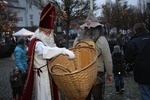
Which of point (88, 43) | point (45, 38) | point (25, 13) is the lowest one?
point (88, 43)

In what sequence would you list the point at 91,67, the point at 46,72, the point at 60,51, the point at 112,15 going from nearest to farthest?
the point at 91,67 < the point at 60,51 < the point at 46,72 < the point at 112,15

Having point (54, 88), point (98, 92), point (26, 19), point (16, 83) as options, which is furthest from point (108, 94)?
point (26, 19)

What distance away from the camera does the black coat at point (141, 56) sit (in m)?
5.88

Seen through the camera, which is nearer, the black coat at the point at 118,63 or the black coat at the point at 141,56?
the black coat at the point at 141,56

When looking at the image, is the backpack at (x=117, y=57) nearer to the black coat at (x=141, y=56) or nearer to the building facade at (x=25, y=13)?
the black coat at (x=141, y=56)

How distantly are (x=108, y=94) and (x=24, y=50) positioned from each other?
2746 millimetres

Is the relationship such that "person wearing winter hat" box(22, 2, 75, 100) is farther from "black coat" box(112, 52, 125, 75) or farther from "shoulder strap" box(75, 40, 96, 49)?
"black coat" box(112, 52, 125, 75)

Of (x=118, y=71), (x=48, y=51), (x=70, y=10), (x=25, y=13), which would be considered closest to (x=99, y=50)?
(x=48, y=51)

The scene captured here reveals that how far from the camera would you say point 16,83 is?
8867mm

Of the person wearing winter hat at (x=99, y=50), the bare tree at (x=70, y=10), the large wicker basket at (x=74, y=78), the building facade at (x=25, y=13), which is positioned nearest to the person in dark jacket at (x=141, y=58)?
the person wearing winter hat at (x=99, y=50)

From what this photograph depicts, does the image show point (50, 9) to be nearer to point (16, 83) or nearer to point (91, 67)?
point (91, 67)

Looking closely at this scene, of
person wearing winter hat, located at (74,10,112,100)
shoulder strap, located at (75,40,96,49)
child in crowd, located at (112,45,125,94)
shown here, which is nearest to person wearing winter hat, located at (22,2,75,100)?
shoulder strap, located at (75,40,96,49)

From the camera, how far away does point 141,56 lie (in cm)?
591

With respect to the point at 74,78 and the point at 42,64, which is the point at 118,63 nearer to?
the point at 42,64
